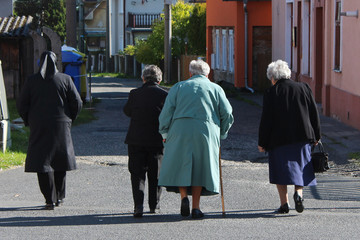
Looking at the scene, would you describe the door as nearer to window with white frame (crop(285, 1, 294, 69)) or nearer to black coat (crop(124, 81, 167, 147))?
window with white frame (crop(285, 1, 294, 69))

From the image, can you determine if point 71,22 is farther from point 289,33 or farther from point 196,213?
point 196,213

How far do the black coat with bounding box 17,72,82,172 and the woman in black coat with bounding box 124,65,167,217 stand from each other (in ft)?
2.53

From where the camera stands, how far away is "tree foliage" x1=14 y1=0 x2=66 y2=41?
70375mm

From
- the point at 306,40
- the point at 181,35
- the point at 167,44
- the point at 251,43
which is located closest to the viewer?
the point at 306,40

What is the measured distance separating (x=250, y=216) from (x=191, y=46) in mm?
35632

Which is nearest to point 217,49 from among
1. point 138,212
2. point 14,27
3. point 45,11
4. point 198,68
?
point 14,27

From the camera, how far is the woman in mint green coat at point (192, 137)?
841 cm

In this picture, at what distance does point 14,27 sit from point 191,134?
20.0 m

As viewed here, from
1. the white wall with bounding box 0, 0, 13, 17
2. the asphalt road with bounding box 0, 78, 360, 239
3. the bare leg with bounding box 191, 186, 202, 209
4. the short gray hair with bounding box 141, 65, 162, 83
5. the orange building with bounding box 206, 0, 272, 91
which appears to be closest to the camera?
the asphalt road with bounding box 0, 78, 360, 239

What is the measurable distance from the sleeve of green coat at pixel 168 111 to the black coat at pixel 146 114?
1.05 ft

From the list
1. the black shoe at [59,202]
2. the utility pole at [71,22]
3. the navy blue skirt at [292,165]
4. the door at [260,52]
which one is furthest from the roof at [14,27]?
the navy blue skirt at [292,165]

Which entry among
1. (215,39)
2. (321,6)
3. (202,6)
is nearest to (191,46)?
(202,6)

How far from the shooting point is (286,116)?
8.76 m

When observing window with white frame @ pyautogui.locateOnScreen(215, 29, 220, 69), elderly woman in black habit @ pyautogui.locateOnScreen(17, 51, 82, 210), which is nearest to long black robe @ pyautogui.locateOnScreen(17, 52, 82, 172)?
elderly woman in black habit @ pyautogui.locateOnScreen(17, 51, 82, 210)
